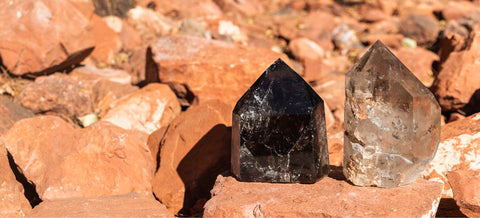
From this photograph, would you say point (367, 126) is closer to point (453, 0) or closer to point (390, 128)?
point (390, 128)

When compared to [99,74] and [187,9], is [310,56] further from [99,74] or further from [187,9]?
[99,74]

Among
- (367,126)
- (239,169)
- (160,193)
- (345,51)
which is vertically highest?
(367,126)

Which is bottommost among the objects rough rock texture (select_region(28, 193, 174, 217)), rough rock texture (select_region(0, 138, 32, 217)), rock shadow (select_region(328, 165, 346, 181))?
rough rock texture (select_region(28, 193, 174, 217))

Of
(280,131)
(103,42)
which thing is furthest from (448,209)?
(103,42)

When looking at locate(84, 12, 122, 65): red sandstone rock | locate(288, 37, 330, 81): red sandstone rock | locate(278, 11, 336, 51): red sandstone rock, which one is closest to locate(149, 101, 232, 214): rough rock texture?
locate(84, 12, 122, 65): red sandstone rock

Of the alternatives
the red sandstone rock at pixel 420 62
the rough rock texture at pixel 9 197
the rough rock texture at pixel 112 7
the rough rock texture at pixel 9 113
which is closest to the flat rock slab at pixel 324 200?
the rough rock texture at pixel 9 197

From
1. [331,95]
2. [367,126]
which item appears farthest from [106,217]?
[331,95]

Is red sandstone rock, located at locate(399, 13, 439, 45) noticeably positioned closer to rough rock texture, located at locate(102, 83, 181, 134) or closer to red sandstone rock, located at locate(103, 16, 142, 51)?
red sandstone rock, located at locate(103, 16, 142, 51)
